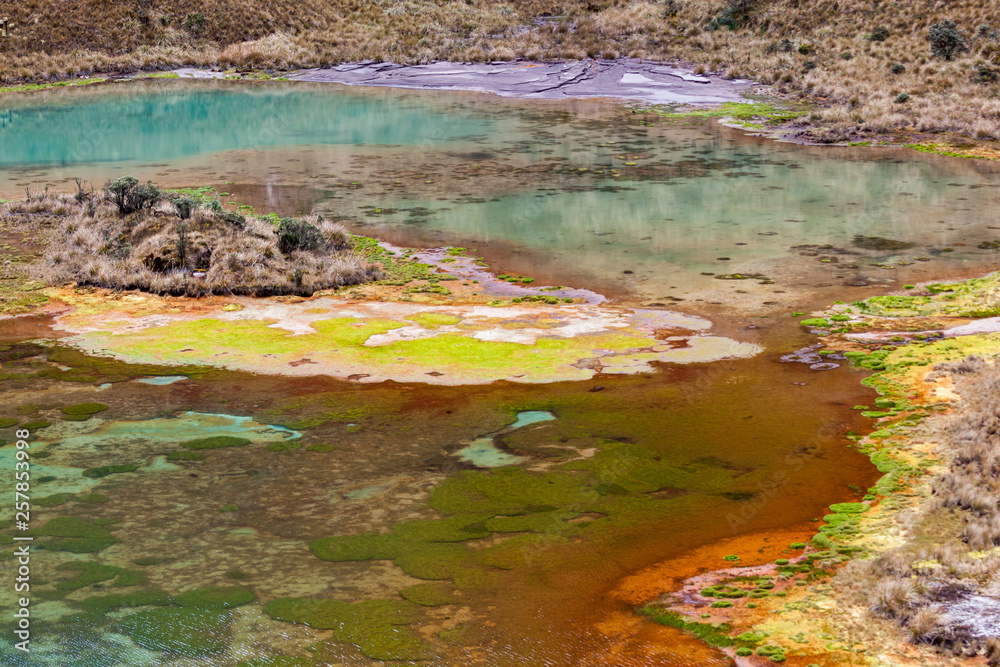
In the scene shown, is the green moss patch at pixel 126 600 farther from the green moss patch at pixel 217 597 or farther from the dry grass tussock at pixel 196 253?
the dry grass tussock at pixel 196 253

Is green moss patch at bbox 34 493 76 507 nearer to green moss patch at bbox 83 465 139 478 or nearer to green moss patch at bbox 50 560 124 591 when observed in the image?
green moss patch at bbox 83 465 139 478

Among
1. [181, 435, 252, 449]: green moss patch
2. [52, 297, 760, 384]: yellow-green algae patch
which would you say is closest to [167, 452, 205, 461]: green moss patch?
[181, 435, 252, 449]: green moss patch

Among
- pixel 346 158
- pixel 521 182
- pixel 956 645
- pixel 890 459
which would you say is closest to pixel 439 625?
pixel 956 645

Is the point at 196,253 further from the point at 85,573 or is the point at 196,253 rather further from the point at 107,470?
the point at 85,573

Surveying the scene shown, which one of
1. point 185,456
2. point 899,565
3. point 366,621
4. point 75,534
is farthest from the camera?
point 185,456

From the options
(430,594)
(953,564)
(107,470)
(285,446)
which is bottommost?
(430,594)

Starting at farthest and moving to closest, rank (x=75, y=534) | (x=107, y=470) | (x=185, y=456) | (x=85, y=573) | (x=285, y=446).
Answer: (x=285, y=446) < (x=185, y=456) < (x=107, y=470) < (x=75, y=534) < (x=85, y=573)

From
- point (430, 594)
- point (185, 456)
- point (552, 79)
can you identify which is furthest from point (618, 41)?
point (430, 594)
